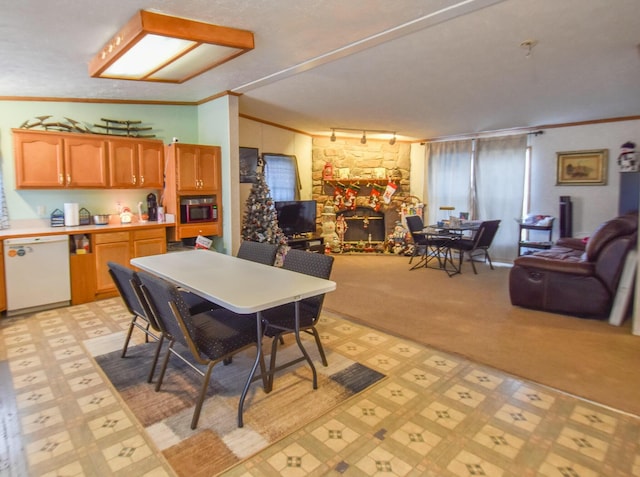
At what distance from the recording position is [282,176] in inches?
272

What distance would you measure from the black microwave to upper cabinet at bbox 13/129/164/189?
573mm

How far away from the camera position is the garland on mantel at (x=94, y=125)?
446 centimetres

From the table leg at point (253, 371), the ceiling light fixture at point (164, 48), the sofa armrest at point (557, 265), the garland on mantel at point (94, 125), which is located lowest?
the table leg at point (253, 371)

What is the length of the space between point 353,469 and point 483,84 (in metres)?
4.00

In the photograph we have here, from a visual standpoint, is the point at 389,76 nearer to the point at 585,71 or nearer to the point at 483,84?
the point at 483,84

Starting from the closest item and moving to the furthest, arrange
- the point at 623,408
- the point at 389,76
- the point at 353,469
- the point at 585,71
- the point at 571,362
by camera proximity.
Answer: the point at 353,469 < the point at 623,408 < the point at 571,362 < the point at 585,71 < the point at 389,76

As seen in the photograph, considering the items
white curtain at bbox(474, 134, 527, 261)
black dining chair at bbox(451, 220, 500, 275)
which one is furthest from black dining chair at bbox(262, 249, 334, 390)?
white curtain at bbox(474, 134, 527, 261)

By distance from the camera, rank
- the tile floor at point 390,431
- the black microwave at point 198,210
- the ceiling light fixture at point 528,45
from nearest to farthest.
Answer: the tile floor at point 390,431 < the ceiling light fixture at point 528,45 < the black microwave at point 198,210

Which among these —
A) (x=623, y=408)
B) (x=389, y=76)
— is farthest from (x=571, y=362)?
(x=389, y=76)

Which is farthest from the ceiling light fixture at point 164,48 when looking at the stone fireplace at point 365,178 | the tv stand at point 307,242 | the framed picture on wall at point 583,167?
the framed picture on wall at point 583,167

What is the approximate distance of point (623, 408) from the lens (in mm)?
2387

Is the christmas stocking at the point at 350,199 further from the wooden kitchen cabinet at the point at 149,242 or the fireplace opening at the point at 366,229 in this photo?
the wooden kitchen cabinet at the point at 149,242

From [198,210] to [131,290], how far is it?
2.45 metres

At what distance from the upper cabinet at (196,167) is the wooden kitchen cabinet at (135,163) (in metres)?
0.25
